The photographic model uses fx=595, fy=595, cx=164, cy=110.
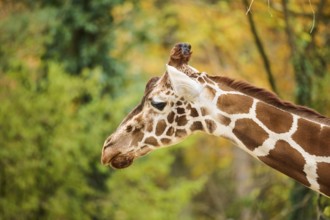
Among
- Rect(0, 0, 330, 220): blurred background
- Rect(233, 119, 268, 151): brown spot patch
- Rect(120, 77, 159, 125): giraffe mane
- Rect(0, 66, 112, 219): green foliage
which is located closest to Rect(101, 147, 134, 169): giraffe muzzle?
Rect(120, 77, 159, 125): giraffe mane

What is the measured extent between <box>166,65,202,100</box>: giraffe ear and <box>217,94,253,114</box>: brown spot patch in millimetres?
189

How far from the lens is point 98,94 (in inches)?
410

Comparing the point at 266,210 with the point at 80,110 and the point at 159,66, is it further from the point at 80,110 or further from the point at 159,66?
the point at 159,66

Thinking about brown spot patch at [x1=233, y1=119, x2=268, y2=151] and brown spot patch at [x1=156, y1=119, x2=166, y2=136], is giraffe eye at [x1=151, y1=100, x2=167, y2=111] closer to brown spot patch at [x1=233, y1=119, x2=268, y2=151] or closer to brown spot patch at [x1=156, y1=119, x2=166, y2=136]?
brown spot patch at [x1=156, y1=119, x2=166, y2=136]

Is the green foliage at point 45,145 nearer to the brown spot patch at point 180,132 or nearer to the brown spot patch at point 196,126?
the brown spot patch at point 180,132

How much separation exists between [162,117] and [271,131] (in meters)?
0.85

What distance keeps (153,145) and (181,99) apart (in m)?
0.45

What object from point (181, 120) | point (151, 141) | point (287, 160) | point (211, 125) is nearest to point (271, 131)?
point (287, 160)

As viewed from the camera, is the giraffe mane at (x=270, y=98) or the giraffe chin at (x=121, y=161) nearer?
the giraffe mane at (x=270, y=98)

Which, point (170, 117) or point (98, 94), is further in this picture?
point (98, 94)

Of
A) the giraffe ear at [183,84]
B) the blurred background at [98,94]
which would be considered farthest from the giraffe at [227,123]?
the blurred background at [98,94]

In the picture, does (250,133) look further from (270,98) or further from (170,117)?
(170,117)

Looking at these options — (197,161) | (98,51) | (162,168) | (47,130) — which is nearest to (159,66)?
(197,161)

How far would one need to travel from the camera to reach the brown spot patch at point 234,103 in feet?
14.1
